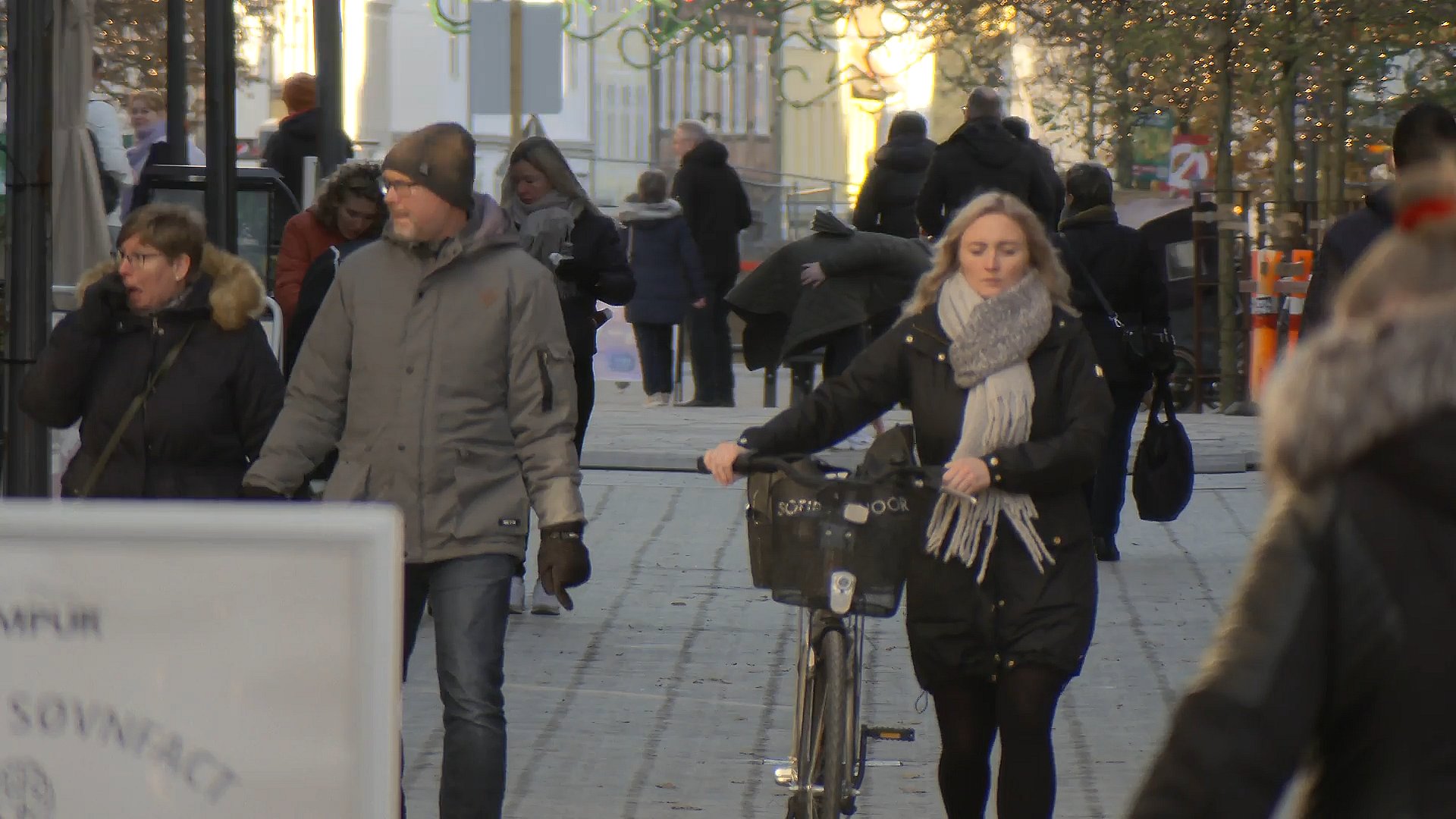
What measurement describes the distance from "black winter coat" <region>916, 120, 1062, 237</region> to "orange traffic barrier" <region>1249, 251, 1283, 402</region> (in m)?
5.39

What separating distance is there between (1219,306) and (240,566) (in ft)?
58.3

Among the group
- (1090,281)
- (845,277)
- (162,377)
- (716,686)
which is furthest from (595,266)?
(845,277)

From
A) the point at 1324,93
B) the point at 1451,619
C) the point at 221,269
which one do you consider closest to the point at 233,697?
the point at 1451,619

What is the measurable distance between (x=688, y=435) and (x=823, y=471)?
34.3ft

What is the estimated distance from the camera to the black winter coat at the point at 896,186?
16031mm

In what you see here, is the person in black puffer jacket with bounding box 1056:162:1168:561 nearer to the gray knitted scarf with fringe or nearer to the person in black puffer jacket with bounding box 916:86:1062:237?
the person in black puffer jacket with bounding box 916:86:1062:237

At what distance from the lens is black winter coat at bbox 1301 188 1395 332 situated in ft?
22.2

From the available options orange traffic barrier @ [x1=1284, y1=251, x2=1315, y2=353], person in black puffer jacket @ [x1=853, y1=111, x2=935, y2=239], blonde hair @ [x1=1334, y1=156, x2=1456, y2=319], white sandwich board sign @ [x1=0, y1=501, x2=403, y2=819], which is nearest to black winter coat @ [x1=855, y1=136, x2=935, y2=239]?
person in black puffer jacket @ [x1=853, y1=111, x2=935, y2=239]

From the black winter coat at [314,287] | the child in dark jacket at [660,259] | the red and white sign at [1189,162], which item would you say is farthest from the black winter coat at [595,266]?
the red and white sign at [1189,162]

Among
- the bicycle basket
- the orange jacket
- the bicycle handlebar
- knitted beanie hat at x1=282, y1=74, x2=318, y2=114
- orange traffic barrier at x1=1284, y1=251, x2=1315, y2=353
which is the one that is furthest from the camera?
orange traffic barrier at x1=1284, y1=251, x2=1315, y2=353

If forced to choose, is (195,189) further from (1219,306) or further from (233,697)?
(1219,306)

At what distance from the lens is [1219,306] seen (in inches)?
798

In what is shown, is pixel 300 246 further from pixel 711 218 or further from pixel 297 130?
pixel 711 218

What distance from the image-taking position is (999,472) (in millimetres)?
5281
